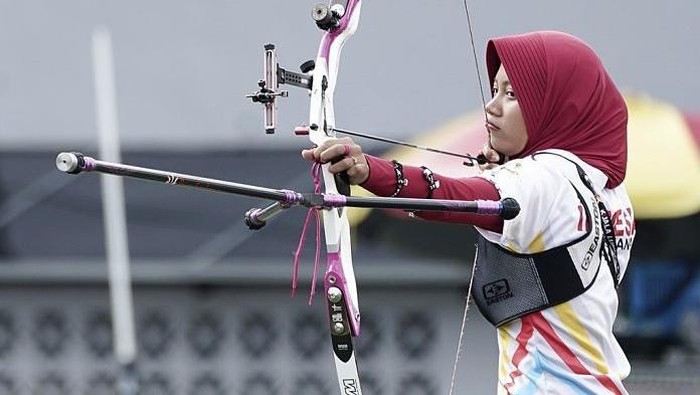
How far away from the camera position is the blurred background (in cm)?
750

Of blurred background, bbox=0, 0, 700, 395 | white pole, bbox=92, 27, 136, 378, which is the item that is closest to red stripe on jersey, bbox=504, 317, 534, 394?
blurred background, bbox=0, 0, 700, 395

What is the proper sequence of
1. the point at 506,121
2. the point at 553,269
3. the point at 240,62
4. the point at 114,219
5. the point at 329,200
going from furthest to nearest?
the point at 240,62 → the point at 114,219 → the point at 506,121 → the point at 553,269 → the point at 329,200

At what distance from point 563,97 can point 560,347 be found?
47 cm

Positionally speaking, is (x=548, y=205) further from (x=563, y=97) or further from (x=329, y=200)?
(x=329, y=200)

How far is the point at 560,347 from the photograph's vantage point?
2746 millimetres

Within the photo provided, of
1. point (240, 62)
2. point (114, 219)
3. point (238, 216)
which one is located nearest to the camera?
point (114, 219)

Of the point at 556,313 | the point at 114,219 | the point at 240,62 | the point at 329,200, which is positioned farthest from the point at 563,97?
the point at 240,62

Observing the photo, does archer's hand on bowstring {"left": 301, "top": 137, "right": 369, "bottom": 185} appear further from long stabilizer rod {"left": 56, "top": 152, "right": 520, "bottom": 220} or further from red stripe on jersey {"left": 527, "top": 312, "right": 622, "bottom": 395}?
red stripe on jersey {"left": 527, "top": 312, "right": 622, "bottom": 395}

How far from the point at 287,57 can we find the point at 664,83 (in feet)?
6.81

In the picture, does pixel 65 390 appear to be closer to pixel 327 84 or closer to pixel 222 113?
pixel 222 113

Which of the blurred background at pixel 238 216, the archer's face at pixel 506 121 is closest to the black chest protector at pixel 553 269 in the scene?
the archer's face at pixel 506 121

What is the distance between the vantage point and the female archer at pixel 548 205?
267cm

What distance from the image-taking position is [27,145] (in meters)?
8.18

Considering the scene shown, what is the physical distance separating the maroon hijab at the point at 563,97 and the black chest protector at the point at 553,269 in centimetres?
9
